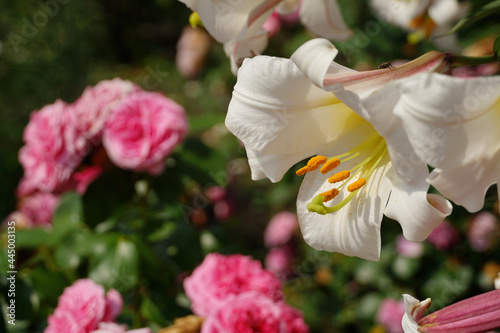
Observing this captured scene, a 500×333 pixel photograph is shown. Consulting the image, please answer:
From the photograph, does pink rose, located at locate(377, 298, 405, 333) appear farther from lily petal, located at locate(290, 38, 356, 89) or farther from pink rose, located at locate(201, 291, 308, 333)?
lily petal, located at locate(290, 38, 356, 89)

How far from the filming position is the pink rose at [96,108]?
1.13m

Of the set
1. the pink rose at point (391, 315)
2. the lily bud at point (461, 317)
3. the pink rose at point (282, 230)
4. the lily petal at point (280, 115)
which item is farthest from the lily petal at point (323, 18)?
the pink rose at point (282, 230)

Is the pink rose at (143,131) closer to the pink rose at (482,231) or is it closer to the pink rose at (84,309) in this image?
the pink rose at (84,309)

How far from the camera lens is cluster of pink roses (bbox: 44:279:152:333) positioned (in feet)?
2.64

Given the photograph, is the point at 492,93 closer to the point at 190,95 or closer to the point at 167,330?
the point at 167,330

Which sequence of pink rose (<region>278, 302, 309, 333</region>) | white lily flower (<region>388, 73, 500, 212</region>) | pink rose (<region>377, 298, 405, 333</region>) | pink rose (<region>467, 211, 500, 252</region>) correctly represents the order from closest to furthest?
white lily flower (<region>388, 73, 500, 212</region>)
pink rose (<region>278, 302, 309, 333</region>)
pink rose (<region>467, 211, 500, 252</region>)
pink rose (<region>377, 298, 405, 333</region>)

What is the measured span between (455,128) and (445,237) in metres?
1.37

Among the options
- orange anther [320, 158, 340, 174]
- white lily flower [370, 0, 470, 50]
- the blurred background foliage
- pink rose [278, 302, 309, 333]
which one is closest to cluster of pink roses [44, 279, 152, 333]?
the blurred background foliage

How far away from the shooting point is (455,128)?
1.61 ft

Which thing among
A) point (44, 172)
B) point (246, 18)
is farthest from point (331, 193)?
point (44, 172)

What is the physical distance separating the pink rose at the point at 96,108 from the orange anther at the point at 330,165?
0.60 metres

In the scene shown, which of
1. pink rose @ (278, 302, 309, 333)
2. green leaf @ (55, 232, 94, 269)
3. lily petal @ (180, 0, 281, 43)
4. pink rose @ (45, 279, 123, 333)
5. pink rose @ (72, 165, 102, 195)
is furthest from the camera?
pink rose @ (72, 165, 102, 195)

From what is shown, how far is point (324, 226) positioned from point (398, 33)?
1.22 meters

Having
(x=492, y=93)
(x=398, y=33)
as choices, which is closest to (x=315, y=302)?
(x=398, y=33)
